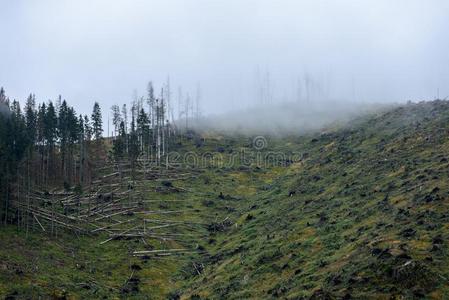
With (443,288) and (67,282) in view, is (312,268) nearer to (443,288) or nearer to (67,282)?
(443,288)

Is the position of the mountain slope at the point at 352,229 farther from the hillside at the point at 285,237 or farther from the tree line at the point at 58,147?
the tree line at the point at 58,147

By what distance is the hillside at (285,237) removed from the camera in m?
37.6

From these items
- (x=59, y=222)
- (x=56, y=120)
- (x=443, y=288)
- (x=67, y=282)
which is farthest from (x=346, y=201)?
(x=56, y=120)

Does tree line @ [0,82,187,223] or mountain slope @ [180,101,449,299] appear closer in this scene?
mountain slope @ [180,101,449,299]

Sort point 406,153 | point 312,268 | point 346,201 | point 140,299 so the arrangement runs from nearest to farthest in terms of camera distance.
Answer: point 312,268 < point 140,299 < point 346,201 < point 406,153

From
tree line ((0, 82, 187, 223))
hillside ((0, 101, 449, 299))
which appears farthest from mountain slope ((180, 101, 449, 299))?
tree line ((0, 82, 187, 223))

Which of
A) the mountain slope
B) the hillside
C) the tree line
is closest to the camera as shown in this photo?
the mountain slope

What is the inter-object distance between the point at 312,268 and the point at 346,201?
64.6 feet

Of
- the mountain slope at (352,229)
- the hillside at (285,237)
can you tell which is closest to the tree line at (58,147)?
the hillside at (285,237)

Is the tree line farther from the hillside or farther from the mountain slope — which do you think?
the mountain slope

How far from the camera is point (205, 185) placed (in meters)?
98.1

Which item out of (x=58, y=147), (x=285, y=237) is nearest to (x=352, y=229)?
(x=285, y=237)

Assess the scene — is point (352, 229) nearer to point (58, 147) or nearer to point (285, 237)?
point (285, 237)

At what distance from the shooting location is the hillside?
37.6 metres
